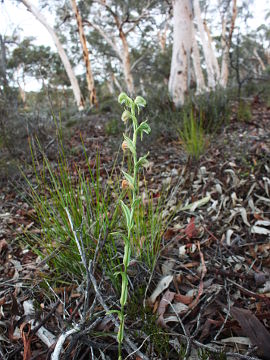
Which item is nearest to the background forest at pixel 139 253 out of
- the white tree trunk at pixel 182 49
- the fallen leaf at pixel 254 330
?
the fallen leaf at pixel 254 330

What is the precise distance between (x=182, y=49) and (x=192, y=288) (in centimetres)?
431

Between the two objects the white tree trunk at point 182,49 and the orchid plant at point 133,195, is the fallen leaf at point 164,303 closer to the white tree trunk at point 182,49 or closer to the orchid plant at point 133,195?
the orchid plant at point 133,195

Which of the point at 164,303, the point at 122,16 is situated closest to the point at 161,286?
the point at 164,303

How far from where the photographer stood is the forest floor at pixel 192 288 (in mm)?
828

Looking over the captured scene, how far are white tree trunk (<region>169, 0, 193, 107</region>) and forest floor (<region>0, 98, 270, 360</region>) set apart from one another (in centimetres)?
254

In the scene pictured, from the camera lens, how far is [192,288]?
3.63ft

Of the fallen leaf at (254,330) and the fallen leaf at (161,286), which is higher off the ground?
the fallen leaf at (254,330)

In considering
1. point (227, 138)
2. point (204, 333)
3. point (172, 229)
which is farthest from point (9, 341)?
point (227, 138)

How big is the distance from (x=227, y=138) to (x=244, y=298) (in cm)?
213

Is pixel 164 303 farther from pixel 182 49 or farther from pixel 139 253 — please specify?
pixel 182 49

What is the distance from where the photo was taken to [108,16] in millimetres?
12648

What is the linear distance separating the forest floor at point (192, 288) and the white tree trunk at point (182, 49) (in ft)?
8.35

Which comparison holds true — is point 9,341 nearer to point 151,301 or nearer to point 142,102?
point 151,301

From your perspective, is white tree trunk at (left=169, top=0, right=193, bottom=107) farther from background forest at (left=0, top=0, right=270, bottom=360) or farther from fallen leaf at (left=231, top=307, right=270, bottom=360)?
fallen leaf at (left=231, top=307, right=270, bottom=360)
